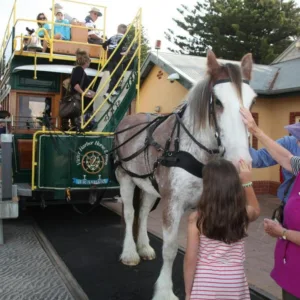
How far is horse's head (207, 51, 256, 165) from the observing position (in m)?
2.84

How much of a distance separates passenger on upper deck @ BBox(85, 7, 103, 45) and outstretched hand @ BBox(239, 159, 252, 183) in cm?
668

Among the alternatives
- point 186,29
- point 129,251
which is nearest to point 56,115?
point 129,251

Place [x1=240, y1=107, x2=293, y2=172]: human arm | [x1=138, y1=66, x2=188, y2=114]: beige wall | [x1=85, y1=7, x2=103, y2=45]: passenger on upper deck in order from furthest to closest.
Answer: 1. [x1=138, y1=66, x2=188, y2=114]: beige wall
2. [x1=85, y1=7, x2=103, y2=45]: passenger on upper deck
3. [x1=240, y1=107, x2=293, y2=172]: human arm

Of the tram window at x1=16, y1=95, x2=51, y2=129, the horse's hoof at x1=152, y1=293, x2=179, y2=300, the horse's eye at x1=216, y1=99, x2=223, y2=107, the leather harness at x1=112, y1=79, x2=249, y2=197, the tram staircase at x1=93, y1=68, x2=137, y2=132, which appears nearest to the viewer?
the horse's eye at x1=216, y1=99, x2=223, y2=107

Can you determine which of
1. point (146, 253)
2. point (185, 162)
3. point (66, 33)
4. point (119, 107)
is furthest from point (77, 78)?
point (185, 162)

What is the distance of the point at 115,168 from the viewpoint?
5.34 metres

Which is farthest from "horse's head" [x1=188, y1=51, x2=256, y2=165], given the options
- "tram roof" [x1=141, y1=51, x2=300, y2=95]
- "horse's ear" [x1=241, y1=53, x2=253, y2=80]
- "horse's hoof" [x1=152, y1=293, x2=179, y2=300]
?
"tram roof" [x1=141, y1=51, x2=300, y2=95]

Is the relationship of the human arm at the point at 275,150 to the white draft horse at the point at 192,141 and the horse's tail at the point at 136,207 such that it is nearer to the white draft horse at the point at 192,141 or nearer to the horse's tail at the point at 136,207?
the white draft horse at the point at 192,141

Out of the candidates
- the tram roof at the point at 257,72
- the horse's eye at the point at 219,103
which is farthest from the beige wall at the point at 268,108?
the horse's eye at the point at 219,103

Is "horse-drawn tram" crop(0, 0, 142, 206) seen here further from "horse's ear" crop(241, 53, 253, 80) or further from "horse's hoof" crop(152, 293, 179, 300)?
"horse's ear" crop(241, 53, 253, 80)

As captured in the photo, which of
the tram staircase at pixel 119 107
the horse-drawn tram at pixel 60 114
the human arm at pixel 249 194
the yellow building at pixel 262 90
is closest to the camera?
the human arm at pixel 249 194

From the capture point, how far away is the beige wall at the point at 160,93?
1209cm

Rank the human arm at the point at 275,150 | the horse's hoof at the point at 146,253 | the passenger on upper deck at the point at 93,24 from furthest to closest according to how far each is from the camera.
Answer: the passenger on upper deck at the point at 93,24 → the horse's hoof at the point at 146,253 → the human arm at the point at 275,150

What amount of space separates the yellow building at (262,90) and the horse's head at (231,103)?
568 centimetres
